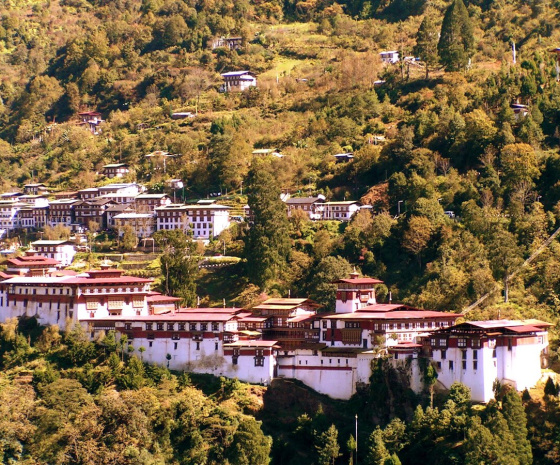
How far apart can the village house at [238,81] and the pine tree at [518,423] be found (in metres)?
79.1

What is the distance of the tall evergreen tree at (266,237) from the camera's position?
85.7m

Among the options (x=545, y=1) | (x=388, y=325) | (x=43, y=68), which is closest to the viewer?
(x=388, y=325)

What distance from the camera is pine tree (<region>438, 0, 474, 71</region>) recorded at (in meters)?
116

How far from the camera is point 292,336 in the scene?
75.1 meters

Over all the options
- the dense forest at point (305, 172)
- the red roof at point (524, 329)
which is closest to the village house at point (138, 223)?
the dense forest at point (305, 172)

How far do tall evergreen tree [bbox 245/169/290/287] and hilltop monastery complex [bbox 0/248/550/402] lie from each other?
644 centimetres

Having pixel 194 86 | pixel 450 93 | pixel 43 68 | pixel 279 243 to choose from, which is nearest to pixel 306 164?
pixel 450 93

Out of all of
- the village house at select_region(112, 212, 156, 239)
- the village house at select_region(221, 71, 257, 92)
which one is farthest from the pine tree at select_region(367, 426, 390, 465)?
the village house at select_region(221, 71, 257, 92)

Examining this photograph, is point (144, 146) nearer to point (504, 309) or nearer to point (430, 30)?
point (430, 30)

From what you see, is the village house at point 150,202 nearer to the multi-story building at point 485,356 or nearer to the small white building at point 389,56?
the small white building at point 389,56

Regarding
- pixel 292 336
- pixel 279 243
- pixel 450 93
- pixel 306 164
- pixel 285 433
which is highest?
pixel 450 93

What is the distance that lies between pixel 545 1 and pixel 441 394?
7710 cm

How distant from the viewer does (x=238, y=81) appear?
13650cm

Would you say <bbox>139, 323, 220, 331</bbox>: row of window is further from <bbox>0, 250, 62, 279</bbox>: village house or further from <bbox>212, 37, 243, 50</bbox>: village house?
<bbox>212, 37, 243, 50</bbox>: village house
